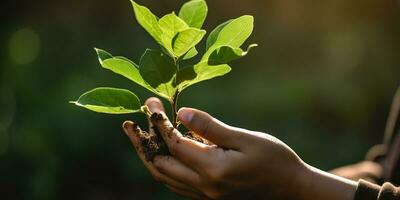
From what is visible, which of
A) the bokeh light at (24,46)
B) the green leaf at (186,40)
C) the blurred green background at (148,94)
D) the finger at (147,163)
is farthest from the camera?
the bokeh light at (24,46)

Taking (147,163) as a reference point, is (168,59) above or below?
above

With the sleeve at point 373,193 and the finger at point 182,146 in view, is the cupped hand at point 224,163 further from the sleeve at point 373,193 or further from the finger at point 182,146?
the sleeve at point 373,193

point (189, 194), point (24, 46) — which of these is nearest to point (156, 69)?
point (189, 194)

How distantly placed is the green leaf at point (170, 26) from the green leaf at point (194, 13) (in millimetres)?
97

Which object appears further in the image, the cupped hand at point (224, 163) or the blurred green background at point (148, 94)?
the blurred green background at point (148, 94)

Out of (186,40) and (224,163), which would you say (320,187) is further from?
(186,40)

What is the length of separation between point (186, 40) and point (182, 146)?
0.61 ft

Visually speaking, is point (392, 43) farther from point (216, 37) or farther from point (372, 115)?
point (216, 37)

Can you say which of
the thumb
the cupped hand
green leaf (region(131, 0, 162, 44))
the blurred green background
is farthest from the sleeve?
the blurred green background

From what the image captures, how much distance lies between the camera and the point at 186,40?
1028 mm

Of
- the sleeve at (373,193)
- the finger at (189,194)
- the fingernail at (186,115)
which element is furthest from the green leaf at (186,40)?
the sleeve at (373,193)

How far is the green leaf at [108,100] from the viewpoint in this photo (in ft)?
3.49

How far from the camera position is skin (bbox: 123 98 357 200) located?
3.44 ft

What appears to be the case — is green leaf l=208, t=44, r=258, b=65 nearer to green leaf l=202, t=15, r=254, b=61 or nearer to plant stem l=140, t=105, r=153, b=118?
green leaf l=202, t=15, r=254, b=61
